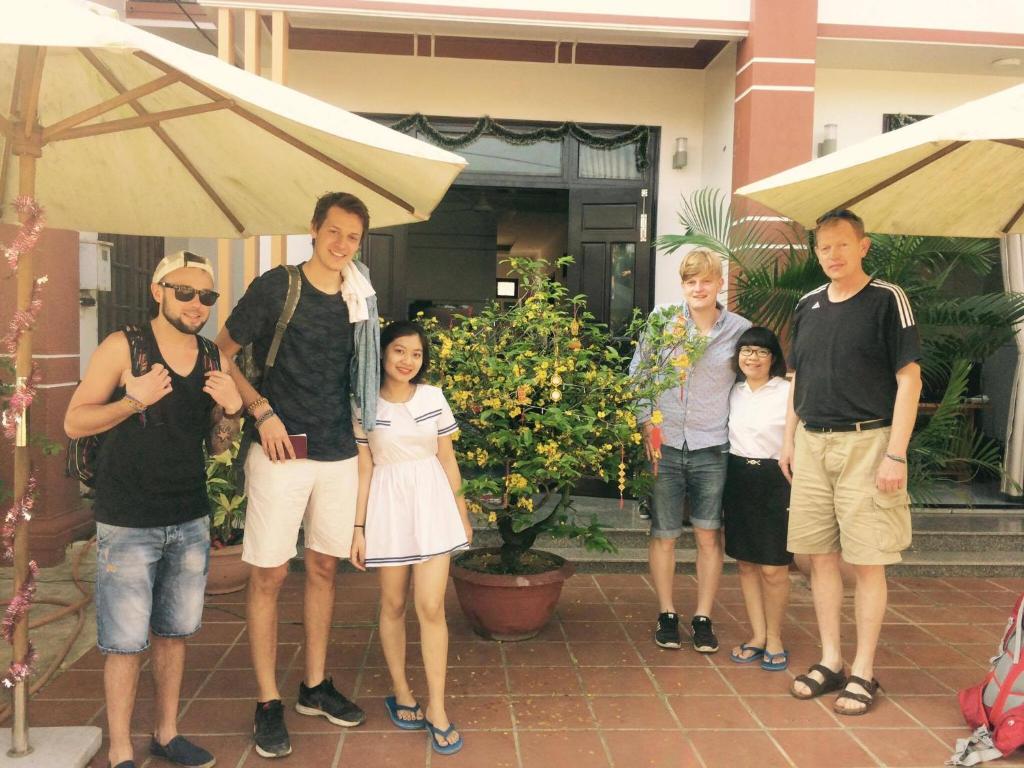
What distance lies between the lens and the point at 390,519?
10.0 feet

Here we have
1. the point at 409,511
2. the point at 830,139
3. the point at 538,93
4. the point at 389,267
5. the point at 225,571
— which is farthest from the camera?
the point at 389,267

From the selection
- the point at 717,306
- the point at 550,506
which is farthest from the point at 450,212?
the point at 717,306

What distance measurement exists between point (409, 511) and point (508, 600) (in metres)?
1.20

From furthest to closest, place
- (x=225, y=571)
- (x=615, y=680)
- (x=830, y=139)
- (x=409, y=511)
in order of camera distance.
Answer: (x=830, y=139) < (x=225, y=571) < (x=615, y=680) < (x=409, y=511)

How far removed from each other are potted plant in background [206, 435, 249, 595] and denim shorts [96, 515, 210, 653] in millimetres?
1946

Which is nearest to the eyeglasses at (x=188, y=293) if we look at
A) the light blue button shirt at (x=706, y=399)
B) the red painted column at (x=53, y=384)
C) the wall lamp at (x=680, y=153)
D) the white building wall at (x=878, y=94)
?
the light blue button shirt at (x=706, y=399)

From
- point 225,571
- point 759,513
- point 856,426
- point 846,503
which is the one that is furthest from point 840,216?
point 225,571

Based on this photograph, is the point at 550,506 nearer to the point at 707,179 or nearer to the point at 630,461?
the point at 630,461

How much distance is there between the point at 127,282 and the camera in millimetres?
7973

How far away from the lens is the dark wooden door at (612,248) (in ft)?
24.1

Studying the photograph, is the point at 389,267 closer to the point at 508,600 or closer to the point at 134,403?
the point at 508,600

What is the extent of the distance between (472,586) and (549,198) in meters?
7.23

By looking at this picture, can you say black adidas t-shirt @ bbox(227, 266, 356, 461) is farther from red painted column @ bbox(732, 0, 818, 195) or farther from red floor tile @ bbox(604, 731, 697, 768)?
red painted column @ bbox(732, 0, 818, 195)

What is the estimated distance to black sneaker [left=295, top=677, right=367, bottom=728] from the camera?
3.20 meters
